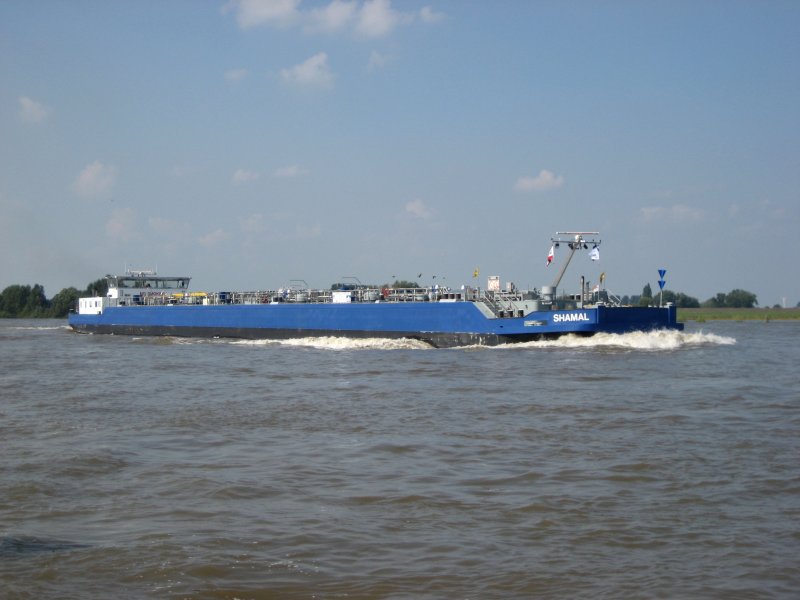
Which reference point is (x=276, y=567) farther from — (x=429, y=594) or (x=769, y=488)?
(x=769, y=488)

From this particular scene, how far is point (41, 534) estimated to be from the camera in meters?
6.77

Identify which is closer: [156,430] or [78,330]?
[156,430]

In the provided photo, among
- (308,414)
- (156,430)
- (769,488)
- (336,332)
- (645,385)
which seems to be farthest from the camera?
(336,332)

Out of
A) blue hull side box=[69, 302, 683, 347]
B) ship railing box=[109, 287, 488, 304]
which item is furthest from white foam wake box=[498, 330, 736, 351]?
ship railing box=[109, 287, 488, 304]

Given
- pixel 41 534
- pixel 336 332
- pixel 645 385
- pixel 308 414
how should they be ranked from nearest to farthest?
pixel 41 534, pixel 308 414, pixel 645 385, pixel 336 332

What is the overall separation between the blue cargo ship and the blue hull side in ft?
0.12

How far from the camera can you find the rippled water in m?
5.76

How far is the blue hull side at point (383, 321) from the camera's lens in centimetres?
2750

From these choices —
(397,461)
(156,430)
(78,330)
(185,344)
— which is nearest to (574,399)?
(397,461)

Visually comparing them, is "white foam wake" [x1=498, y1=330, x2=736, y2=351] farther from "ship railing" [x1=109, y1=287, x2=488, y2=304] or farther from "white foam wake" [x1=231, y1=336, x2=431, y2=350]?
"white foam wake" [x1=231, y1=336, x2=431, y2=350]

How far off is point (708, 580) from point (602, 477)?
9.93 feet

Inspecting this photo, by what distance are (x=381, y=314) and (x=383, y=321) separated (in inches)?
12.2

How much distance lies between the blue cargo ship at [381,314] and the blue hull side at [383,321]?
0.04m

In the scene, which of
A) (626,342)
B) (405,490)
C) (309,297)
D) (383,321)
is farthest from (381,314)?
(405,490)
